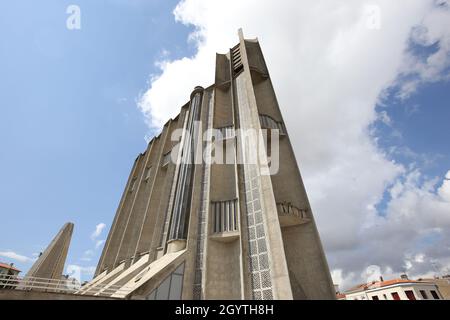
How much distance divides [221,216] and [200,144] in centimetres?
689

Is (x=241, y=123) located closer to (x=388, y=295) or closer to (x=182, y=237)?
(x=182, y=237)

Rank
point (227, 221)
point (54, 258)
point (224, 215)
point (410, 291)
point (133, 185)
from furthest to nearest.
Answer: point (410, 291), point (133, 185), point (54, 258), point (224, 215), point (227, 221)

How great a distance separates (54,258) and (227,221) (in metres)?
21.9

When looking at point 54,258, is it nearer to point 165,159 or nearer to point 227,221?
point 165,159

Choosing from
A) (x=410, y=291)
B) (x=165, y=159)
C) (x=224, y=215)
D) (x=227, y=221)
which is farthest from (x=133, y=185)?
(x=410, y=291)

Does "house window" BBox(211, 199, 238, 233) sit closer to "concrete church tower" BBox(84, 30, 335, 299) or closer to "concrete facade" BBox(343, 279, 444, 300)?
"concrete church tower" BBox(84, 30, 335, 299)

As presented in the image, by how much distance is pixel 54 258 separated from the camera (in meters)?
23.9

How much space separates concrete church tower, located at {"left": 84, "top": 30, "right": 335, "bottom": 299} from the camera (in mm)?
11714

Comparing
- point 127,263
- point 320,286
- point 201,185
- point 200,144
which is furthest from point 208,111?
point 320,286

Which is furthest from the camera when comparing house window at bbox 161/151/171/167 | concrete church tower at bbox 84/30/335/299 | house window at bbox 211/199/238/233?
house window at bbox 161/151/171/167

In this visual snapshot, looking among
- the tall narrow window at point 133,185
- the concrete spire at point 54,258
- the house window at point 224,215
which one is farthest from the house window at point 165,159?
the concrete spire at point 54,258

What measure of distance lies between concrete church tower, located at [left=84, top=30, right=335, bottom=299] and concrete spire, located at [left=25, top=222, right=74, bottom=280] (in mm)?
4825

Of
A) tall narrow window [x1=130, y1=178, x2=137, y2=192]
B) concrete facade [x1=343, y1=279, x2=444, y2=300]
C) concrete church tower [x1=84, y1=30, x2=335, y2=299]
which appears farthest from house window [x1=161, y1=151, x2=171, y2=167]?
concrete facade [x1=343, y1=279, x2=444, y2=300]
